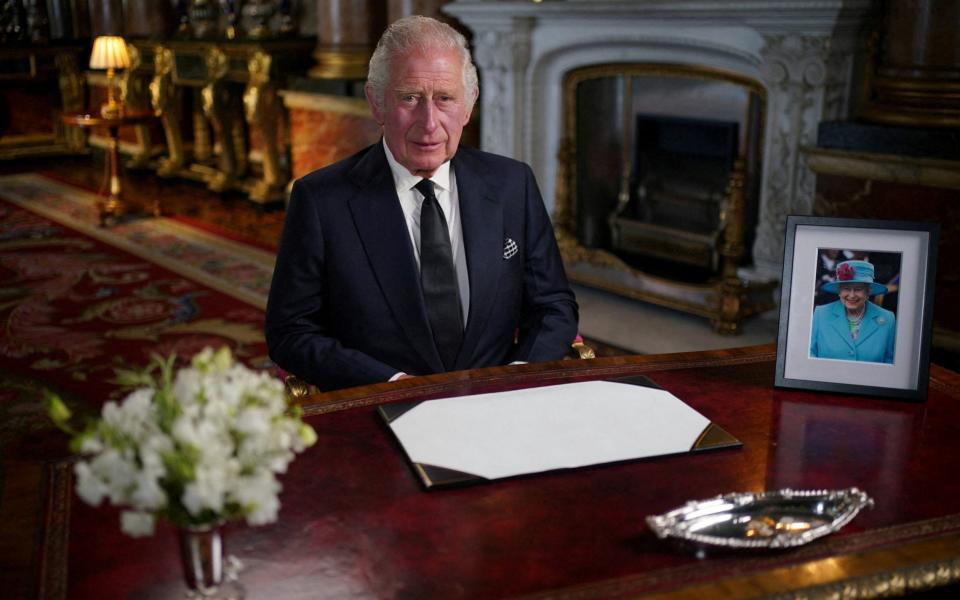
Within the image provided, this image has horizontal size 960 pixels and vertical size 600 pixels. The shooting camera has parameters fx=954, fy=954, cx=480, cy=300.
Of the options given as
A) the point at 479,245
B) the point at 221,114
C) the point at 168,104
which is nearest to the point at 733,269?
the point at 479,245

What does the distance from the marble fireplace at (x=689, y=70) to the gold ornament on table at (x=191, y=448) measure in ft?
11.2

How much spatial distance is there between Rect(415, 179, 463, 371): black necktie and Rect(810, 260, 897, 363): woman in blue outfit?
0.79 meters

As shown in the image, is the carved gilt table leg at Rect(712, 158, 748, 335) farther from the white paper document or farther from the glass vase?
the glass vase

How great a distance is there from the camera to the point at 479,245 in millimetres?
2129

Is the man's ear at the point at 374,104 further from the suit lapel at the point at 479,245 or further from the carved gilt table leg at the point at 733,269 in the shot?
the carved gilt table leg at the point at 733,269

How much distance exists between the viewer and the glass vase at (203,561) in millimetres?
932

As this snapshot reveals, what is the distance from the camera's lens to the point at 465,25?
5.81 meters

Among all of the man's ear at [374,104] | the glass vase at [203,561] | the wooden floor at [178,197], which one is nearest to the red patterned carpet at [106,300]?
the wooden floor at [178,197]

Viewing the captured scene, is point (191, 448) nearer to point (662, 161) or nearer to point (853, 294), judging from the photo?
Result: point (853, 294)

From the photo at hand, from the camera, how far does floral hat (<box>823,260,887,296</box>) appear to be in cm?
160

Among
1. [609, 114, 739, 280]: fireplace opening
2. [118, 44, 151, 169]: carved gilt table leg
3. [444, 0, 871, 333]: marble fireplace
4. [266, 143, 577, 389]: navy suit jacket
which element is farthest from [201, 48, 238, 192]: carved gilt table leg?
[266, 143, 577, 389]: navy suit jacket

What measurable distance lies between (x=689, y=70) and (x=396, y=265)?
2.95 meters

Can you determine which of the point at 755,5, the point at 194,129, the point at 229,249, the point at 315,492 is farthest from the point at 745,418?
the point at 194,129

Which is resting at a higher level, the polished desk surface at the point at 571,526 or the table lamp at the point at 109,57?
the table lamp at the point at 109,57
